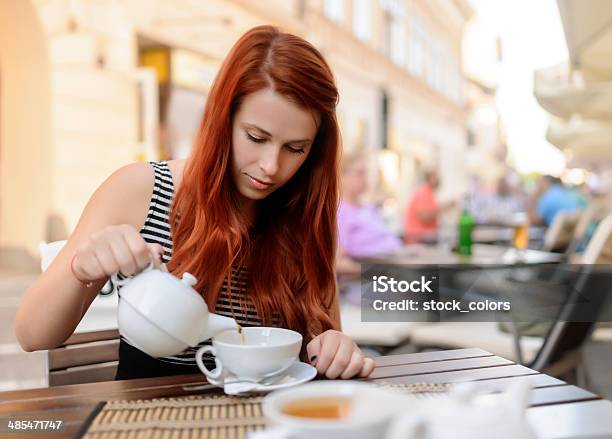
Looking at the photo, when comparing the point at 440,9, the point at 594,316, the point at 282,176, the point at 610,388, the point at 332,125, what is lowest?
the point at 610,388

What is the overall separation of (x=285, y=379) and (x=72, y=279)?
383mm

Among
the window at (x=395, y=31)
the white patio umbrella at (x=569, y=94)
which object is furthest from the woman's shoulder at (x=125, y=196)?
the window at (x=395, y=31)

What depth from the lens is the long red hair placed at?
3.79 ft

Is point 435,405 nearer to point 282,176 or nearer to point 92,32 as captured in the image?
point 282,176

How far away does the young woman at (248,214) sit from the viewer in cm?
107

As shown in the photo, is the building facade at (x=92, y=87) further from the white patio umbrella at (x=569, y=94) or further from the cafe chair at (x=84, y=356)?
the white patio umbrella at (x=569, y=94)

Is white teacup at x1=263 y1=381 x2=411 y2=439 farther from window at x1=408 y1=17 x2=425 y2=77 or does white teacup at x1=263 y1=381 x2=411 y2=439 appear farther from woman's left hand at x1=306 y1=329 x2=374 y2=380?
window at x1=408 y1=17 x2=425 y2=77

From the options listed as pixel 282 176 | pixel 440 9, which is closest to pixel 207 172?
pixel 282 176

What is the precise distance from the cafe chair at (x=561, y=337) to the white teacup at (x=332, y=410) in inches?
62.4

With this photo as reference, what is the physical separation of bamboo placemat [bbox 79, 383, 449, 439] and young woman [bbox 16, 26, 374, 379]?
20 cm

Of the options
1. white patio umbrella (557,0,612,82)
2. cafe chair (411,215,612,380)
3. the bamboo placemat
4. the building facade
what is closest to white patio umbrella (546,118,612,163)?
white patio umbrella (557,0,612,82)

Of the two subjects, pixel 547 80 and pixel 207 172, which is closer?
pixel 207 172

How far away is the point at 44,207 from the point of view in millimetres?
4289

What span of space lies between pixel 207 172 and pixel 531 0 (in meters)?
3.39
